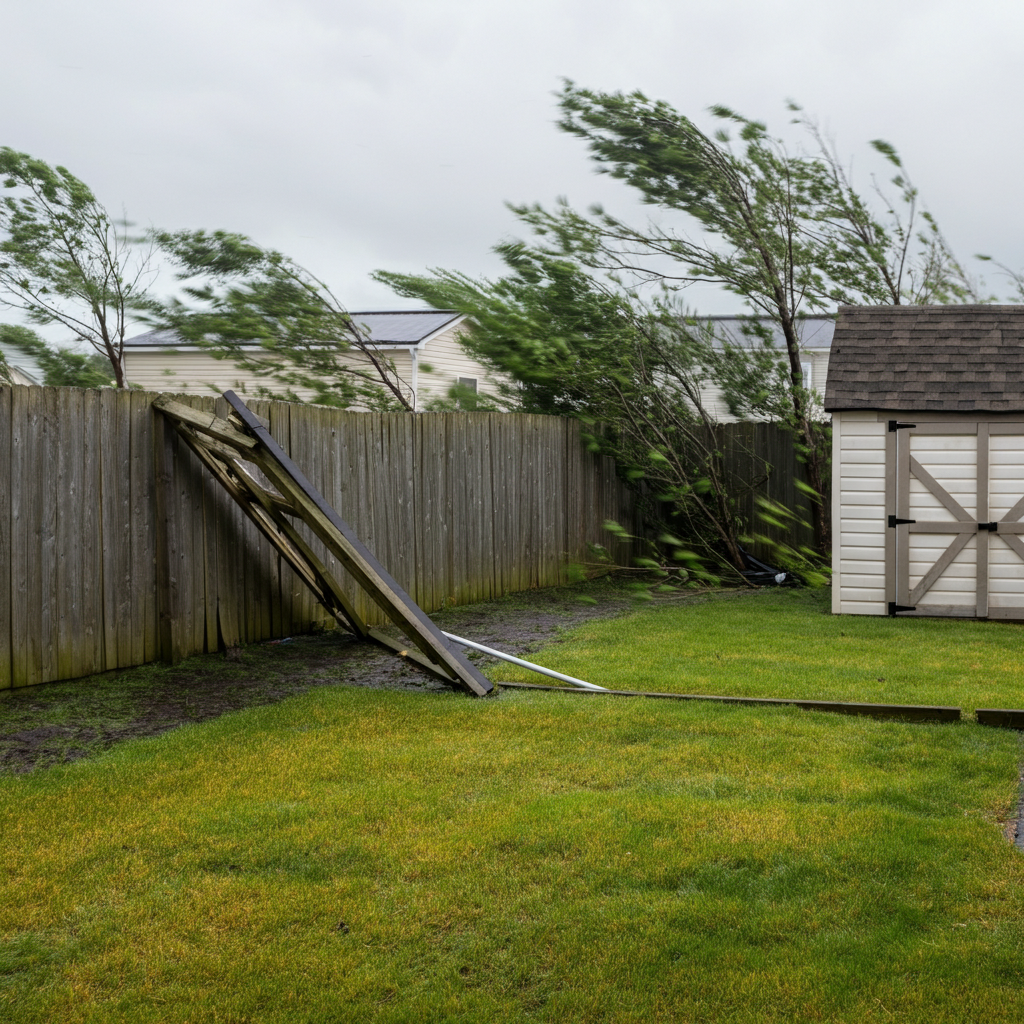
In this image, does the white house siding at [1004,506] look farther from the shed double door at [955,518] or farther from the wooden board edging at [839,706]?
the wooden board edging at [839,706]

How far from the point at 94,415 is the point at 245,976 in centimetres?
469

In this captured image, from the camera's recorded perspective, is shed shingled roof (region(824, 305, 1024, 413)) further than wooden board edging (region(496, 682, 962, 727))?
Yes

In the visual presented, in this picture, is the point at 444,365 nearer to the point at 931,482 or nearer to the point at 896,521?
the point at 896,521

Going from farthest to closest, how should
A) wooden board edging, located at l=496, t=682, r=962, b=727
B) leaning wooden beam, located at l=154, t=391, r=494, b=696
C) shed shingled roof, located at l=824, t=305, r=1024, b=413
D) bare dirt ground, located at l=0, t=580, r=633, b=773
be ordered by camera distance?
shed shingled roof, located at l=824, t=305, r=1024, b=413 < leaning wooden beam, located at l=154, t=391, r=494, b=696 < wooden board edging, located at l=496, t=682, r=962, b=727 < bare dirt ground, located at l=0, t=580, r=633, b=773

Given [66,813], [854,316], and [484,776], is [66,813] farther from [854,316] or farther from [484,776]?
[854,316]

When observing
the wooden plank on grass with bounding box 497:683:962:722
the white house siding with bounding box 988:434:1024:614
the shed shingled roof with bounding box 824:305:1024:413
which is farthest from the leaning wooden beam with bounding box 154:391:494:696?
the white house siding with bounding box 988:434:1024:614

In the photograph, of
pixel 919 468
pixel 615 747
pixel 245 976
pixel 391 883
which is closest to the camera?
pixel 245 976

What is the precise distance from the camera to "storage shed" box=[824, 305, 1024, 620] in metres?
9.98

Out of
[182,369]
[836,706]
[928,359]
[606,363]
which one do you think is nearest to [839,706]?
[836,706]

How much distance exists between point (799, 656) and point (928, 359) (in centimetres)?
434

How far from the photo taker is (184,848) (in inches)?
150

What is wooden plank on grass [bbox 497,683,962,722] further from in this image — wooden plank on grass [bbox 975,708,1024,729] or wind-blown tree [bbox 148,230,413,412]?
wind-blown tree [bbox 148,230,413,412]

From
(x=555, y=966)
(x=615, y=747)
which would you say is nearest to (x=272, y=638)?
(x=615, y=747)

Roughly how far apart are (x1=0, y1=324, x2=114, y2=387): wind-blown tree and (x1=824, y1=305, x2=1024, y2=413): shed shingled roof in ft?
34.1
